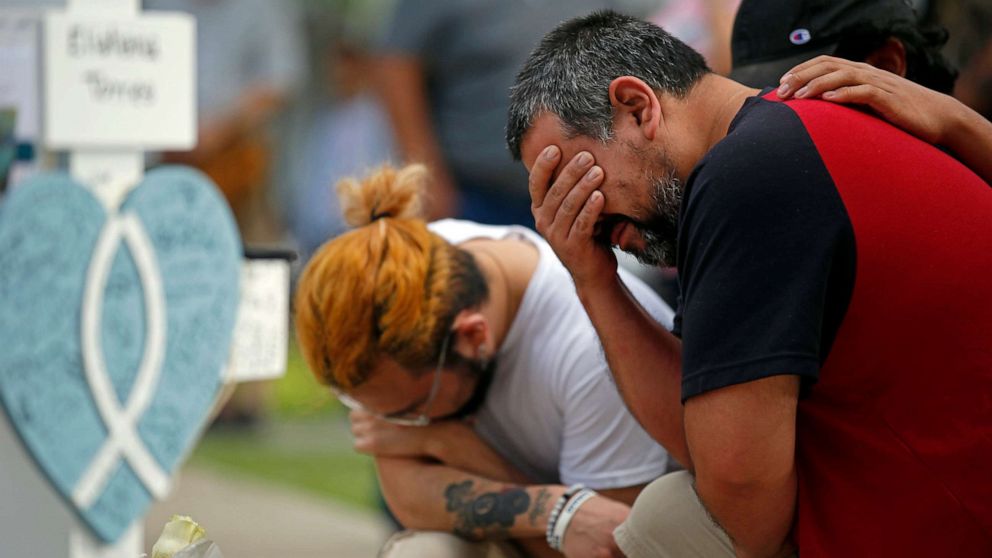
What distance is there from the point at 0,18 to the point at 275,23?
3766 millimetres

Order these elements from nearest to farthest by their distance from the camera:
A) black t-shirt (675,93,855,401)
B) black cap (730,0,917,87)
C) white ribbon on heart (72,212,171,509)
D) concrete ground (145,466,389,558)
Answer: black t-shirt (675,93,855,401)
black cap (730,0,917,87)
white ribbon on heart (72,212,171,509)
concrete ground (145,466,389,558)

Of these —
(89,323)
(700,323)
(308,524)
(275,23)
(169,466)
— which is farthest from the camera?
(275,23)

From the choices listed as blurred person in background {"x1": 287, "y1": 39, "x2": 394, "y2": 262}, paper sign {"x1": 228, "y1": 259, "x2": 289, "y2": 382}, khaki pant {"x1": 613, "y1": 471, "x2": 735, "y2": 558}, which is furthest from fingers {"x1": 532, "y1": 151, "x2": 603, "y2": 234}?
blurred person in background {"x1": 287, "y1": 39, "x2": 394, "y2": 262}

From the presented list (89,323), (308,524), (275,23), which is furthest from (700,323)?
(275,23)

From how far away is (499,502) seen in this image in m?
2.47

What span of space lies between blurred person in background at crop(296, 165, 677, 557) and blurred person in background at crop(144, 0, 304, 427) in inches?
136

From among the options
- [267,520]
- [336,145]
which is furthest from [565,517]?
[336,145]

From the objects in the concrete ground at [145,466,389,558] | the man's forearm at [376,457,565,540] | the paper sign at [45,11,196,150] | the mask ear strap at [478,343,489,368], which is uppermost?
the paper sign at [45,11,196,150]

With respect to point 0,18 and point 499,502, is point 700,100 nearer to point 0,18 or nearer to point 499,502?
point 499,502

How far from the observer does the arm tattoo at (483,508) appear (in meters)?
2.45

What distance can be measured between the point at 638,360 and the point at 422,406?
2.25 feet

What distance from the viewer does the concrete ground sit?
4.69m

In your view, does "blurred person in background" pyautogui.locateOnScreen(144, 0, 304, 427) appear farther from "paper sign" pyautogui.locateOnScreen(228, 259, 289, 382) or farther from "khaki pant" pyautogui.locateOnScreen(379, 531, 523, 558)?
"khaki pant" pyautogui.locateOnScreen(379, 531, 523, 558)

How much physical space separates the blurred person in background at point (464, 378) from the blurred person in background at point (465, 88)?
3.72 feet
